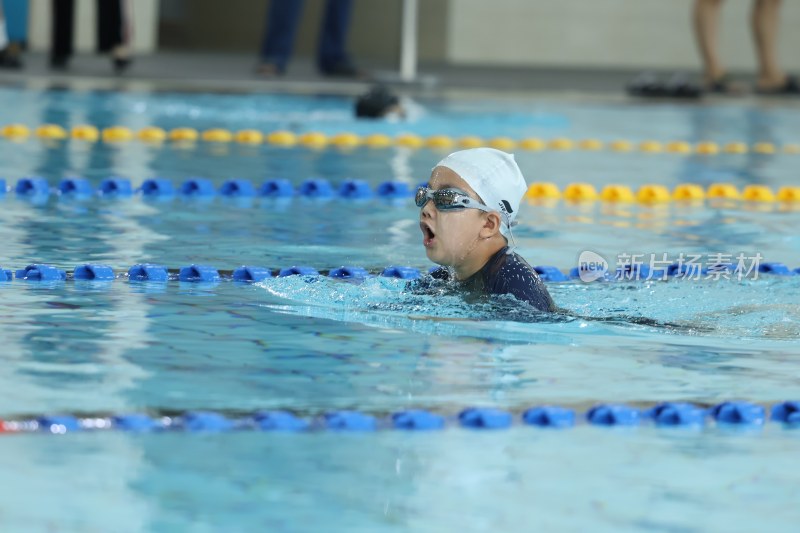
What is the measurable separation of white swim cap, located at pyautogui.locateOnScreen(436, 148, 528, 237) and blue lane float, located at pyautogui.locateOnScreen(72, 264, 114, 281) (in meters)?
1.26

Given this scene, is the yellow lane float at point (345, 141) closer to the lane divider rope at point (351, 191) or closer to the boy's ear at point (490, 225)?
the lane divider rope at point (351, 191)

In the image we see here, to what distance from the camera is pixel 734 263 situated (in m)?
6.08

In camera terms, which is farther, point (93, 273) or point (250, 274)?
point (250, 274)

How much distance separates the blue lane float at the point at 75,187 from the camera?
24.5 feet

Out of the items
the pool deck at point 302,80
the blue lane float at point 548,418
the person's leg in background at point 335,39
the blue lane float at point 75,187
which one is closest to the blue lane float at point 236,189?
the blue lane float at point 75,187

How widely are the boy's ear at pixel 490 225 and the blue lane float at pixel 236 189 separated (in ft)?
10.0

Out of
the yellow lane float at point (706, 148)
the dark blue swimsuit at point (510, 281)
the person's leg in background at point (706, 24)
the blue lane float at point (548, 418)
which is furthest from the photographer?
the person's leg in background at point (706, 24)

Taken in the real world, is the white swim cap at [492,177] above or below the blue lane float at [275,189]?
above

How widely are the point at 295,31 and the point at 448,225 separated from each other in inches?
386

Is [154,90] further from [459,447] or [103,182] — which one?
[459,447]

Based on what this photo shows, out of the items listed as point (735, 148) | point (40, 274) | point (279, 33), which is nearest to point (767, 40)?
point (735, 148)

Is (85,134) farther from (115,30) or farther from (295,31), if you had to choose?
(295,31)

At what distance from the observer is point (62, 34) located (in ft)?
46.2

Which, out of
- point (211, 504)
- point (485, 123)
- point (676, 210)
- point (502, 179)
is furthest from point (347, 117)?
point (211, 504)
